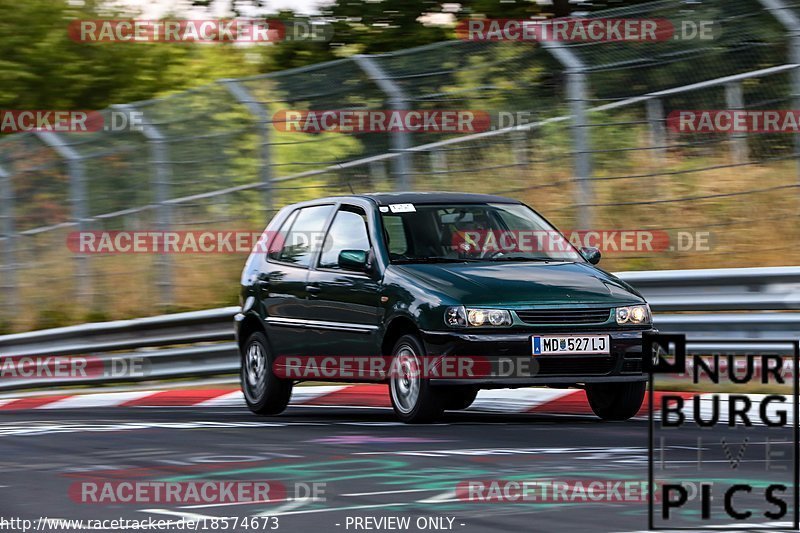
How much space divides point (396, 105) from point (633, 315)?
5.26 meters

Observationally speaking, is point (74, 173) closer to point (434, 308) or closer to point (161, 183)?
point (161, 183)

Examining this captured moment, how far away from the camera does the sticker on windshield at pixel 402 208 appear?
11.7 metres

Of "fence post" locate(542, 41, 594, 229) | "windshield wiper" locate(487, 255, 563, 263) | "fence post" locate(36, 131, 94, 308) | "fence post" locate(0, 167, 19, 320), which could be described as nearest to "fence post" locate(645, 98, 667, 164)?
"fence post" locate(542, 41, 594, 229)

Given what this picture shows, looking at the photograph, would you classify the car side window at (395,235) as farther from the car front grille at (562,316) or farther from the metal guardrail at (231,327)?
the metal guardrail at (231,327)

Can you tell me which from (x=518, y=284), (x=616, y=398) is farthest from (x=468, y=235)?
(x=616, y=398)

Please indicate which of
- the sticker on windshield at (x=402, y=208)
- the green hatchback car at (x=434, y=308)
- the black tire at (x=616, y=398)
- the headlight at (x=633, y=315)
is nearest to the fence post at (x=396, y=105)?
the green hatchback car at (x=434, y=308)

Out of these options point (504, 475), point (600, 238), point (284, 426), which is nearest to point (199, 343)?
point (600, 238)

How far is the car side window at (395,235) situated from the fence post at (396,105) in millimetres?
3902

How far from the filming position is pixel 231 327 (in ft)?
53.8

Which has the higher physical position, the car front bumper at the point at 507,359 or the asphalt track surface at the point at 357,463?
the car front bumper at the point at 507,359

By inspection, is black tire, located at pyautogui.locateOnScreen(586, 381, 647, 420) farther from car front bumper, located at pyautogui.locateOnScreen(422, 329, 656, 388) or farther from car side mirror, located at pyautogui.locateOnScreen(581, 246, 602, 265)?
car side mirror, located at pyautogui.locateOnScreen(581, 246, 602, 265)

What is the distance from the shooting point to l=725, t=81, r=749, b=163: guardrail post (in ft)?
46.0

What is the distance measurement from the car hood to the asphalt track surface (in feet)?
2.66

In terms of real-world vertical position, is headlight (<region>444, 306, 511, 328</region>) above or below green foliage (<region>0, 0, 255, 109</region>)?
below
